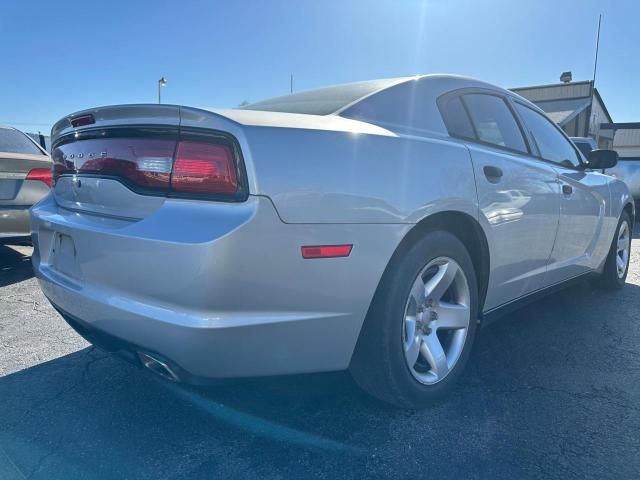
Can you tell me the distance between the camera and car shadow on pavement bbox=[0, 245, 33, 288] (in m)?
4.59

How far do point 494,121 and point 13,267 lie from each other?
4909 mm

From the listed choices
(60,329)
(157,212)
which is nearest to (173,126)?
(157,212)

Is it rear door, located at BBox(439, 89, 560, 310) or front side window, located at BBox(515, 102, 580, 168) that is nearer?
rear door, located at BBox(439, 89, 560, 310)

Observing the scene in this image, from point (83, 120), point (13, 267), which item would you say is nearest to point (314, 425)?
point (83, 120)

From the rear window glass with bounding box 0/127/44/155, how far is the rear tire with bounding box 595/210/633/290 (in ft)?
18.5

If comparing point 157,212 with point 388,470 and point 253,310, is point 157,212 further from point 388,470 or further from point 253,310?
point 388,470

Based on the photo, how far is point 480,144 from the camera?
2508mm

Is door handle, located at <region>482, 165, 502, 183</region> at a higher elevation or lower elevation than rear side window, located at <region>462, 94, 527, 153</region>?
lower

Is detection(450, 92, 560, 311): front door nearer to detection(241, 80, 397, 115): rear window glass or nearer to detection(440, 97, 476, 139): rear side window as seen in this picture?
detection(440, 97, 476, 139): rear side window

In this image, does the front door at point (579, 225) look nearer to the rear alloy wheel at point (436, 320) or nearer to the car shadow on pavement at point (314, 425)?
the car shadow on pavement at point (314, 425)

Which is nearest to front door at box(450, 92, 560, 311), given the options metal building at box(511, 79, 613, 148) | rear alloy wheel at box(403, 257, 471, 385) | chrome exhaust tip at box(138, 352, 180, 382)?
rear alloy wheel at box(403, 257, 471, 385)

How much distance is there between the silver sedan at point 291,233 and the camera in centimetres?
156

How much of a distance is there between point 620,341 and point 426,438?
1.92 m

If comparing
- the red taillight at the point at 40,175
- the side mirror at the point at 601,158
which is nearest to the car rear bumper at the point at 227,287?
the side mirror at the point at 601,158
